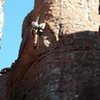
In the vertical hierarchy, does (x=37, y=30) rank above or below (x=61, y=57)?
above

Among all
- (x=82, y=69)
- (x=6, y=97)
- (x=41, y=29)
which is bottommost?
(x=6, y=97)

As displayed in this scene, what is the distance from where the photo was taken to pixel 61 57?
17.2 metres

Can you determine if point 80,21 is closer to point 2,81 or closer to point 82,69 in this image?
point 82,69

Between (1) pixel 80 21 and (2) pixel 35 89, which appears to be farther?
(1) pixel 80 21

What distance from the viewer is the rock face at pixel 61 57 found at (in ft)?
52.9

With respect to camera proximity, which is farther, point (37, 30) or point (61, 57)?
point (37, 30)

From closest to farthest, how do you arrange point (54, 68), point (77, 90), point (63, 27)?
→ point (77, 90) → point (54, 68) → point (63, 27)

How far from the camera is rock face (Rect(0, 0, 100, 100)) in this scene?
16.1 metres

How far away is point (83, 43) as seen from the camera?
17.6 meters

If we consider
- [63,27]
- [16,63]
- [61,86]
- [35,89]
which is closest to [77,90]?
[61,86]

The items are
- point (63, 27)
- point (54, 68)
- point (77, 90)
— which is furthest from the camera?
point (63, 27)

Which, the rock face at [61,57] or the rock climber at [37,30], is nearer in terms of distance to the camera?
the rock face at [61,57]

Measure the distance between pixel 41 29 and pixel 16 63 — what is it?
2097 millimetres

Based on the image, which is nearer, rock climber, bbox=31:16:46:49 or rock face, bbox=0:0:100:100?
rock face, bbox=0:0:100:100
